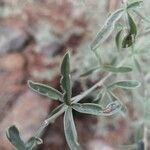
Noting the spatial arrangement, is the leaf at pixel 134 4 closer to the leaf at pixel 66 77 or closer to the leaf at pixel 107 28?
the leaf at pixel 107 28

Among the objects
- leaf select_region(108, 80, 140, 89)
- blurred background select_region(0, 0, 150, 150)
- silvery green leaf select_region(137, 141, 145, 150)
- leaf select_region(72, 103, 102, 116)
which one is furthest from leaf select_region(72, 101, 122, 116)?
blurred background select_region(0, 0, 150, 150)

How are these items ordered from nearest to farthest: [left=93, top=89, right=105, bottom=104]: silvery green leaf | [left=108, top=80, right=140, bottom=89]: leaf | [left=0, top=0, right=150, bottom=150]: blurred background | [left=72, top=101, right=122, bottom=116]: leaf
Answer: [left=72, top=101, right=122, bottom=116]: leaf < [left=108, top=80, right=140, bottom=89]: leaf < [left=93, top=89, right=105, bottom=104]: silvery green leaf < [left=0, top=0, right=150, bottom=150]: blurred background

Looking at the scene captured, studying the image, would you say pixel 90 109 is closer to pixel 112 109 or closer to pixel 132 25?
pixel 112 109

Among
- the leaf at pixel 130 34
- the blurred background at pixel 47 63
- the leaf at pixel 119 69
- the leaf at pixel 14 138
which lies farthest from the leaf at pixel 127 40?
the blurred background at pixel 47 63

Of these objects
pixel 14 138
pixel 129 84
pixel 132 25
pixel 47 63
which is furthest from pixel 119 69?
pixel 47 63

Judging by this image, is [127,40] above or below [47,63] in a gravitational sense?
above

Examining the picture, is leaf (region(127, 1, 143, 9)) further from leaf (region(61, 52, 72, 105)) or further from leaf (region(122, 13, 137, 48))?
leaf (region(61, 52, 72, 105))
